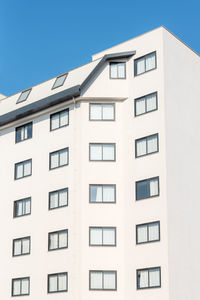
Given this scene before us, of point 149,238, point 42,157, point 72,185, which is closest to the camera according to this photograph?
point 149,238

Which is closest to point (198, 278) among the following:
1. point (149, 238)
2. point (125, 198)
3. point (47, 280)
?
point (149, 238)

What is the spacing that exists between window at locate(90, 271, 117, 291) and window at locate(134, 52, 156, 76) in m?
15.0

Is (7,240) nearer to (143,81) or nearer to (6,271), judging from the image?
(6,271)

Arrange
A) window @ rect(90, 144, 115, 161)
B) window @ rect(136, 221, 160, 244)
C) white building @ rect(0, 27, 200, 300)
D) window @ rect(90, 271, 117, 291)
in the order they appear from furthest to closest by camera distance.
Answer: window @ rect(90, 144, 115, 161) < window @ rect(90, 271, 117, 291) < white building @ rect(0, 27, 200, 300) < window @ rect(136, 221, 160, 244)

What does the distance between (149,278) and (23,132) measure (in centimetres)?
1669

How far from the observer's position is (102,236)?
40.1m

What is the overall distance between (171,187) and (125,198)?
3668mm

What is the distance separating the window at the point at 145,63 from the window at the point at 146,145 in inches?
211

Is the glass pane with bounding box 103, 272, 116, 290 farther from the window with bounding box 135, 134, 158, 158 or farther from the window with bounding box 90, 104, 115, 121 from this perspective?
the window with bounding box 90, 104, 115, 121

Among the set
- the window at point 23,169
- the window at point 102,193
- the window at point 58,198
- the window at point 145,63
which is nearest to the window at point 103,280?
the window at point 102,193

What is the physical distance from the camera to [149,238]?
38.5 m

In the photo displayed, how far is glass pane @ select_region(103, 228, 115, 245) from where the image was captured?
40.0 metres

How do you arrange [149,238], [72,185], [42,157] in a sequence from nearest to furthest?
1. [149,238]
2. [72,185]
3. [42,157]

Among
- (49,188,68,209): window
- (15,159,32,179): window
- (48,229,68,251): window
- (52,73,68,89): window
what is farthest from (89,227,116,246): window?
(52,73,68,89): window
